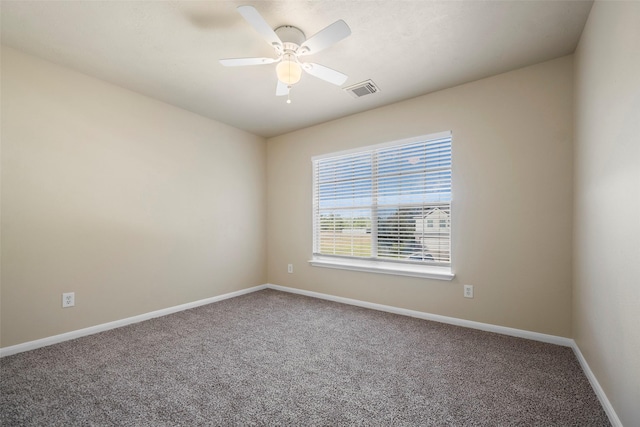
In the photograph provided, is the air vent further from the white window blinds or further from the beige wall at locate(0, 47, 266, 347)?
the beige wall at locate(0, 47, 266, 347)

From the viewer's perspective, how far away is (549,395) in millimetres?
1744

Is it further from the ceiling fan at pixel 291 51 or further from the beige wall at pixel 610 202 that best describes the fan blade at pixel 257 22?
the beige wall at pixel 610 202

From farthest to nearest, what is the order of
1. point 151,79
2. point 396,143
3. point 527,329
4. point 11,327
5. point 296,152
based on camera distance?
point 296,152
point 396,143
point 151,79
point 527,329
point 11,327

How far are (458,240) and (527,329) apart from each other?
0.98 metres

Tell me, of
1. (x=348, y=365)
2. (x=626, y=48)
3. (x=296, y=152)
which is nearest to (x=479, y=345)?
(x=348, y=365)

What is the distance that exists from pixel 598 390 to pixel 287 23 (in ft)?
10.3

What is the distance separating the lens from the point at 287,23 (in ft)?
6.63

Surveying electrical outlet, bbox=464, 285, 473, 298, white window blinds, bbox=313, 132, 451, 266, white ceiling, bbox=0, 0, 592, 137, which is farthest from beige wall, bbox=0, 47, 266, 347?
electrical outlet, bbox=464, 285, 473, 298

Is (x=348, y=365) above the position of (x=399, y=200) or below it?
below

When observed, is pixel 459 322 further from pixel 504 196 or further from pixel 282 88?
pixel 282 88

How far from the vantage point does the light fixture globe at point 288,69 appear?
2105 millimetres

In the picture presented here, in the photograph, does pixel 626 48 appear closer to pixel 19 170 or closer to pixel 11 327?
pixel 19 170

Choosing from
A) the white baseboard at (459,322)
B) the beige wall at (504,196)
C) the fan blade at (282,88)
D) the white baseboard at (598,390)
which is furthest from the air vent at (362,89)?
the white baseboard at (598,390)

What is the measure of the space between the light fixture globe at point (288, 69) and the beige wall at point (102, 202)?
78.7 inches
